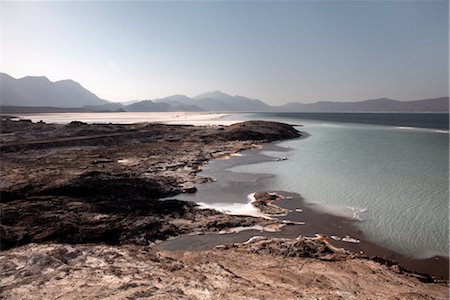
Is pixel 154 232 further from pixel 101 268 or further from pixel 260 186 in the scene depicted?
pixel 260 186

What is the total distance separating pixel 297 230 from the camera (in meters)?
14.3

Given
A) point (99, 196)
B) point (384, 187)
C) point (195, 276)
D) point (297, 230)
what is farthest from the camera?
point (384, 187)

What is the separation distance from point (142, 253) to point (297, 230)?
23.9 ft

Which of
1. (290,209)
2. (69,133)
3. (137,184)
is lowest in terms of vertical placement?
(290,209)

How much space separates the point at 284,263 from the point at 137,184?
12.5 meters

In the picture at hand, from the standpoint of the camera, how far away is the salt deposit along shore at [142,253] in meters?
8.13

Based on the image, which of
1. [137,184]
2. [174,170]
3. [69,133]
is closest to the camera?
[137,184]

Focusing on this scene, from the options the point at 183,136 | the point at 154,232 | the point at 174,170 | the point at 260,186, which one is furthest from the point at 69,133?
the point at 154,232

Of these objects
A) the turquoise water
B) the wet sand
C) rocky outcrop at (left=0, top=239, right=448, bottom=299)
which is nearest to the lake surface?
the turquoise water

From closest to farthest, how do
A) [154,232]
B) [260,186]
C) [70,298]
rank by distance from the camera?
A: [70,298] → [154,232] → [260,186]

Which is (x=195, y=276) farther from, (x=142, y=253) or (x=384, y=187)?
(x=384, y=187)

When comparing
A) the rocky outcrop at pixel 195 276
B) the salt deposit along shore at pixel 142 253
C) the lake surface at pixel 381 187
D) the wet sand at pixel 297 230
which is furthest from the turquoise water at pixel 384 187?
the rocky outcrop at pixel 195 276

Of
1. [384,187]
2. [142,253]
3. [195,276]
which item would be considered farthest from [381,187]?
[142,253]

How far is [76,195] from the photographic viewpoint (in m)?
18.0
